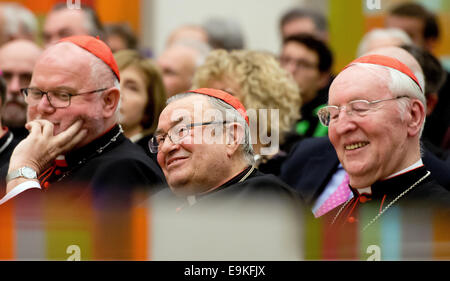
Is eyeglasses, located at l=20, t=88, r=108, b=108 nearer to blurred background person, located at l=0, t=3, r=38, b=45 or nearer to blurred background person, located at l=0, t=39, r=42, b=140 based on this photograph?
blurred background person, located at l=0, t=39, r=42, b=140

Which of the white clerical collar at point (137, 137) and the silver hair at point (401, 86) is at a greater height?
the silver hair at point (401, 86)

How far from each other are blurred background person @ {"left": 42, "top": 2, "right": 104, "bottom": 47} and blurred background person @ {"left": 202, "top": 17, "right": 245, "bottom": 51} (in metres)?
1.13

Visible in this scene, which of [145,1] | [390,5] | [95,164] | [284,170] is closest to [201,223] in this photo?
[95,164]

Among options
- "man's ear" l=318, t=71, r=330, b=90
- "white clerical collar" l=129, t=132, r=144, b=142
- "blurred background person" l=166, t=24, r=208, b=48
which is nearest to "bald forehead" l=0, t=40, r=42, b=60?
"white clerical collar" l=129, t=132, r=144, b=142

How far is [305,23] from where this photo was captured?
7.73 meters

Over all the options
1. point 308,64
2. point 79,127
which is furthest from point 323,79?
point 79,127

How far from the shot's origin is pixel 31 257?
296cm

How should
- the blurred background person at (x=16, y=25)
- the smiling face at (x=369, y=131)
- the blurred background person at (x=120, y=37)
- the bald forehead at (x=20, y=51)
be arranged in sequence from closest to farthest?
1. the smiling face at (x=369, y=131)
2. the bald forehead at (x=20, y=51)
3. the blurred background person at (x=16, y=25)
4. the blurred background person at (x=120, y=37)

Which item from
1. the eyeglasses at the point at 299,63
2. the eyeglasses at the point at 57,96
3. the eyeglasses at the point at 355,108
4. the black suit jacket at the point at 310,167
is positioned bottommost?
the black suit jacket at the point at 310,167

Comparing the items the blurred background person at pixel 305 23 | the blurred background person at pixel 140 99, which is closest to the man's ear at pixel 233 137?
the blurred background person at pixel 140 99

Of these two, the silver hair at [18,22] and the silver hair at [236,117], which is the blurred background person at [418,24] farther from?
the silver hair at [236,117]

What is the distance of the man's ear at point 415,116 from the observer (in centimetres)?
360

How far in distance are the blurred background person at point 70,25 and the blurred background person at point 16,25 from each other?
0.94 ft

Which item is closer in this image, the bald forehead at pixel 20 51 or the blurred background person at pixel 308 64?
the bald forehead at pixel 20 51
